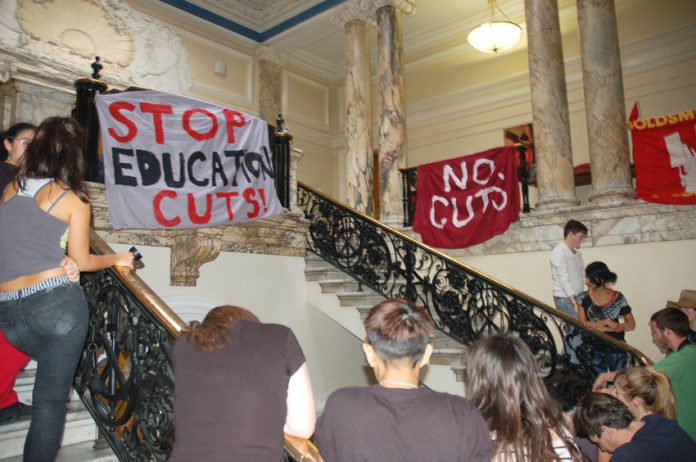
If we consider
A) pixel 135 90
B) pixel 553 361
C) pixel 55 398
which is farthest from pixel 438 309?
pixel 55 398

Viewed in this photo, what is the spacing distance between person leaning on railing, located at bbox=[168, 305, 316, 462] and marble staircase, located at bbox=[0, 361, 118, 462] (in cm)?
139

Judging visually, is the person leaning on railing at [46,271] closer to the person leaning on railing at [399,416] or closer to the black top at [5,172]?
the black top at [5,172]

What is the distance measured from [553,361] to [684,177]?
3028 mm

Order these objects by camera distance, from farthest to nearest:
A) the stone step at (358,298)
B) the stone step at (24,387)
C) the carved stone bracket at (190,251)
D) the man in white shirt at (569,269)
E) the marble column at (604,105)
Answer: the marble column at (604,105)
the stone step at (358,298)
the carved stone bracket at (190,251)
the man in white shirt at (569,269)
the stone step at (24,387)

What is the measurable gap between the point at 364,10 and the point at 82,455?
9.15m

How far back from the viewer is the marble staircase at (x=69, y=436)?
8.34 feet

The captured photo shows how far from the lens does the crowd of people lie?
5.05ft

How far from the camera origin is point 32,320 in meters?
2.09

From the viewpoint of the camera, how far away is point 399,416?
1518mm

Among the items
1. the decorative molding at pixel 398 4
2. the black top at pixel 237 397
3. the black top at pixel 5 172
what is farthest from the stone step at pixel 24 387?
the decorative molding at pixel 398 4

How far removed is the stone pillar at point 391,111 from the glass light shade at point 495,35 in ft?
4.68

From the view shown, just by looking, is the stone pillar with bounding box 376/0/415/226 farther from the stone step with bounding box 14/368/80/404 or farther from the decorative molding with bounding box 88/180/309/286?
the stone step with bounding box 14/368/80/404

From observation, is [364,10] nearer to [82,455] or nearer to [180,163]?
[180,163]

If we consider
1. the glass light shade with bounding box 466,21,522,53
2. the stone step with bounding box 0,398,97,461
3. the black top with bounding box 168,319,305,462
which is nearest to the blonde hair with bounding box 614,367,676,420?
the black top with bounding box 168,319,305,462
